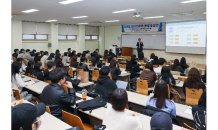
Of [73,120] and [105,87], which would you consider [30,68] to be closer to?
[105,87]

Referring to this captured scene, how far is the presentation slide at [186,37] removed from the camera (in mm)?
10516

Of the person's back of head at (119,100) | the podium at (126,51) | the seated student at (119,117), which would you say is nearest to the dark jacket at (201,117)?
the seated student at (119,117)

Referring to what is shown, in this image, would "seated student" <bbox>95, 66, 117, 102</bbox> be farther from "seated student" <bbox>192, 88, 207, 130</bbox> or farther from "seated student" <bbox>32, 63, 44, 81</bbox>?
"seated student" <bbox>32, 63, 44, 81</bbox>

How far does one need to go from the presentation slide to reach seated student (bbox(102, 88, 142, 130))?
1033 cm

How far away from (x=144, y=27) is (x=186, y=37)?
3315 mm

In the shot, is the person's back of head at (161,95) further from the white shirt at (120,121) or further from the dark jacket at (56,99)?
the dark jacket at (56,99)

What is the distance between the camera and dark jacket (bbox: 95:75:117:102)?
3436mm

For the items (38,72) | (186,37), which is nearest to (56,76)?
(38,72)
